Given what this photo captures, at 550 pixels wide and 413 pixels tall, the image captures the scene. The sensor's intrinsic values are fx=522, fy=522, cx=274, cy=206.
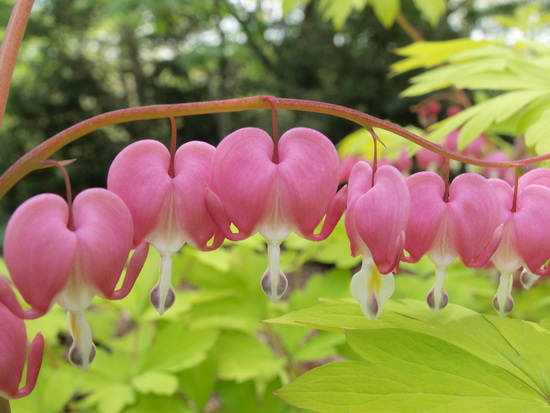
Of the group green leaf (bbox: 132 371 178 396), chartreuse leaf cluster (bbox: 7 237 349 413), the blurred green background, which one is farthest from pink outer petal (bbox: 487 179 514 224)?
the blurred green background

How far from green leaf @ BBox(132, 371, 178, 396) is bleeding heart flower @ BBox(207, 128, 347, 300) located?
0.72 m

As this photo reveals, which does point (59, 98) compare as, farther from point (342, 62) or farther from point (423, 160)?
point (423, 160)

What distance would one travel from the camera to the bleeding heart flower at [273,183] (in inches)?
21.5

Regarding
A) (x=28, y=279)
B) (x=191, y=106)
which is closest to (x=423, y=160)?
(x=191, y=106)

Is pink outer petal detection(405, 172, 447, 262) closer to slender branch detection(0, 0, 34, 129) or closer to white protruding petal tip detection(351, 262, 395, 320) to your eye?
white protruding petal tip detection(351, 262, 395, 320)

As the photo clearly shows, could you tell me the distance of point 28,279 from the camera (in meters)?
0.46

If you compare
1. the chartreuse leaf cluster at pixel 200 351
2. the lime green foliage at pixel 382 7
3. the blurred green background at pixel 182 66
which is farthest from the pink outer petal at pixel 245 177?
the blurred green background at pixel 182 66

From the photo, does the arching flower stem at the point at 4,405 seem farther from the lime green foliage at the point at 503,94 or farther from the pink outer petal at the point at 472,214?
the lime green foliage at the point at 503,94

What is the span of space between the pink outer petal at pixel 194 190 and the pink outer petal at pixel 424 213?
0.73 feet

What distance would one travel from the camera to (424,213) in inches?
23.2

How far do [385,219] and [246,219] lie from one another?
14 cm

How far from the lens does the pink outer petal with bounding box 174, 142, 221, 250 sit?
56 cm

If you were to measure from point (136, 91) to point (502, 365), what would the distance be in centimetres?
890

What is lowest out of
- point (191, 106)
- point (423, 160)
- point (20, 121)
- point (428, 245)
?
point (20, 121)
